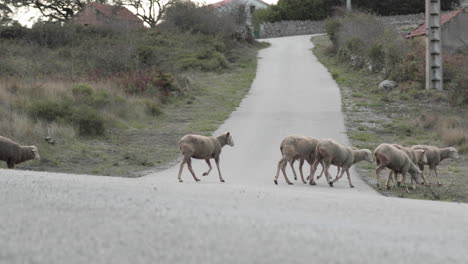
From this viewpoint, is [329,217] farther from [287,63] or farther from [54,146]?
[287,63]

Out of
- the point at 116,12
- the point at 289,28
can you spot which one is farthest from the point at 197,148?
the point at 289,28

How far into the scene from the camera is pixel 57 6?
67.5 m

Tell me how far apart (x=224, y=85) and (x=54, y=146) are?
21750 mm

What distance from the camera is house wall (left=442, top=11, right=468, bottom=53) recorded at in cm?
4578

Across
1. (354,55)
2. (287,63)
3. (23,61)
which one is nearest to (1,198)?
(23,61)

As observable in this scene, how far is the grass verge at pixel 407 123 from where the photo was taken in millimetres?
16641

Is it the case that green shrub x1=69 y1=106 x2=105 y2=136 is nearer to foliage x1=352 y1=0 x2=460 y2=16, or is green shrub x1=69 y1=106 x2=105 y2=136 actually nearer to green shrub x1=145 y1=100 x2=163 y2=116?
green shrub x1=145 y1=100 x2=163 y2=116

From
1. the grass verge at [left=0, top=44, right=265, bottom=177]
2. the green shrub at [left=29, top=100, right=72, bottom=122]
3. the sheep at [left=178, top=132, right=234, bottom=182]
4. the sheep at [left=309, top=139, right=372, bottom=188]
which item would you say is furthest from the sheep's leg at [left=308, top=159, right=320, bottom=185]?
the green shrub at [left=29, top=100, right=72, bottom=122]

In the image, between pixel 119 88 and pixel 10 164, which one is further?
pixel 119 88

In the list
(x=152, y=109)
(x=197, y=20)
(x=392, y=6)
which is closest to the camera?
(x=152, y=109)

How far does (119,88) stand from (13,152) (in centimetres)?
1609

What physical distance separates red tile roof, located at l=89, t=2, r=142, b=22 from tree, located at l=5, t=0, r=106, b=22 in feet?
2.41

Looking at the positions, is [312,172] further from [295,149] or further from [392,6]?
[392,6]

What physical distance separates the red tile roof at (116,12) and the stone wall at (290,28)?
18245 mm
